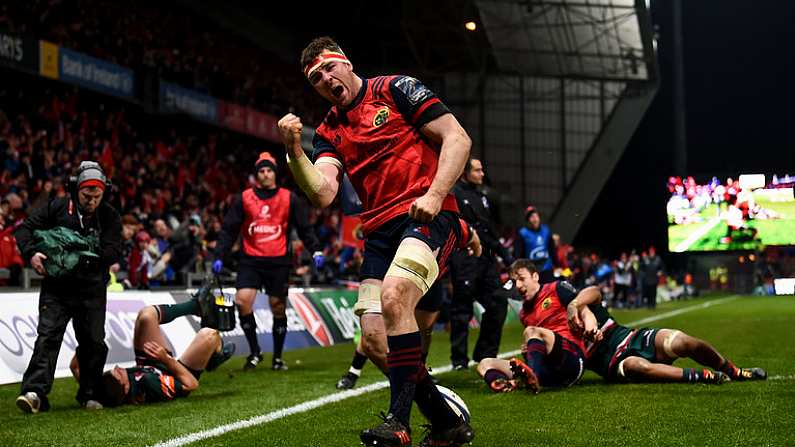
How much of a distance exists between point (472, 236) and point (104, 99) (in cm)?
2096

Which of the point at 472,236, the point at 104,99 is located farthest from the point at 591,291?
the point at 104,99

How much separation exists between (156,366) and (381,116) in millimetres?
3763

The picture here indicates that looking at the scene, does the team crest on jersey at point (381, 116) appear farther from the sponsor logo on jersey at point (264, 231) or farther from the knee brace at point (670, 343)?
the sponsor logo on jersey at point (264, 231)

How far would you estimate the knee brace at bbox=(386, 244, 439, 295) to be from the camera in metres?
4.75

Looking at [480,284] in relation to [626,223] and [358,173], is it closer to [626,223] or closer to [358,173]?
[358,173]

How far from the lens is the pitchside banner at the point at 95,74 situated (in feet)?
72.1

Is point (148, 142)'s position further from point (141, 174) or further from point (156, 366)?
point (156, 366)

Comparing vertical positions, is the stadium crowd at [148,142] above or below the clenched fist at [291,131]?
above

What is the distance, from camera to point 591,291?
7.85 metres

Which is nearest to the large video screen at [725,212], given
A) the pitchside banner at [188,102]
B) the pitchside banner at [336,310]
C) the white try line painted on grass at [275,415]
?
the pitchside banner at [336,310]

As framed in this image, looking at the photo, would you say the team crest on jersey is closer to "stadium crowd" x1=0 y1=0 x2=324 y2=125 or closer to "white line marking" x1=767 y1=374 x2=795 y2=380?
"white line marking" x1=767 y1=374 x2=795 y2=380

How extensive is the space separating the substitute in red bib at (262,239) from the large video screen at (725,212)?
15645mm

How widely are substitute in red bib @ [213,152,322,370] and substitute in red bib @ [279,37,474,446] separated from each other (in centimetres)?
584

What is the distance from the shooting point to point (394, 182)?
513 centimetres
